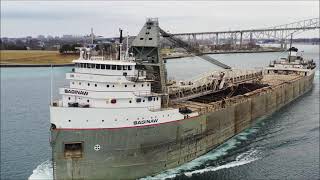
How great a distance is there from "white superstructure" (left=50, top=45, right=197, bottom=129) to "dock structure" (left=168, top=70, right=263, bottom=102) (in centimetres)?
513

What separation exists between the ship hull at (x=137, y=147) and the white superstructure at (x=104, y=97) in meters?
0.38

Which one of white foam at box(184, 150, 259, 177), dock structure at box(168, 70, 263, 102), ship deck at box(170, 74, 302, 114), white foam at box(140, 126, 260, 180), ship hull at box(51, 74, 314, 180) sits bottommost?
white foam at box(184, 150, 259, 177)

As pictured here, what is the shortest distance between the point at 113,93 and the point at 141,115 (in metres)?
1.64

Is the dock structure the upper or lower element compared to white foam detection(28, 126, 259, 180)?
upper

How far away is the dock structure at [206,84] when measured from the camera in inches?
975

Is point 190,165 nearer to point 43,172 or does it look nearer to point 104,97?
point 104,97

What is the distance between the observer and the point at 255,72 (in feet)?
127

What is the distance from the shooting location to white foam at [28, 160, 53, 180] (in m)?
19.0

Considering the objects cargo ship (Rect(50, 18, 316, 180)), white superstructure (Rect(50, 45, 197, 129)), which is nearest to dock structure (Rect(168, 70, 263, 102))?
cargo ship (Rect(50, 18, 316, 180))

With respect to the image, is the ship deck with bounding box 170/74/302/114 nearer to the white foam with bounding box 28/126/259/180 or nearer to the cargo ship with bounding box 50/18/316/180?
the cargo ship with bounding box 50/18/316/180

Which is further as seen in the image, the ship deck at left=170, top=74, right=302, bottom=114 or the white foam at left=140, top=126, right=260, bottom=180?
the ship deck at left=170, top=74, right=302, bottom=114

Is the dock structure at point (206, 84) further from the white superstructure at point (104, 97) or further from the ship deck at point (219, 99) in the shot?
the white superstructure at point (104, 97)

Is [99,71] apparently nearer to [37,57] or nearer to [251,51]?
[37,57]

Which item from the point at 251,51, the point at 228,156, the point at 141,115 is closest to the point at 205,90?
the point at 228,156
